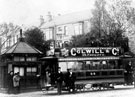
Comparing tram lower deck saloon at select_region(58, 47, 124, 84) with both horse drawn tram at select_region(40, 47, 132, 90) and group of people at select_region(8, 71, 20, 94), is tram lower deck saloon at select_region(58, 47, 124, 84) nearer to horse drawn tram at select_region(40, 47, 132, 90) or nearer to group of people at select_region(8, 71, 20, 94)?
horse drawn tram at select_region(40, 47, 132, 90)

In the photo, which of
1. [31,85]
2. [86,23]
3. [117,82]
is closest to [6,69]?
[31,85]

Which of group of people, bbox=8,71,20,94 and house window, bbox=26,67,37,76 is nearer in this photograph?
group of people, bbox=8,71,20,94

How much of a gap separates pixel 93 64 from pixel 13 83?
563cm

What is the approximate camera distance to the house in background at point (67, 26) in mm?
57031

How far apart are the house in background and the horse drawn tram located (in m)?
32.0

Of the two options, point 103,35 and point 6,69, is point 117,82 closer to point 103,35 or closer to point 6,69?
point 6,69

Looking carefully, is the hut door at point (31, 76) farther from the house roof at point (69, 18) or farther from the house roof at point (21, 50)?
the house roof at point (69, 18)

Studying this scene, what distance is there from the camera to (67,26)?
5981 cm

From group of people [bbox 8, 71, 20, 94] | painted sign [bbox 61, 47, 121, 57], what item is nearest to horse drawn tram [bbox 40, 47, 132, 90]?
painted sign [bbox 61, 47, 121, 57]

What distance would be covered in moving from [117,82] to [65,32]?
3796cm

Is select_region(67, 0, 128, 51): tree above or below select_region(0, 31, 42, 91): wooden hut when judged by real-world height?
above

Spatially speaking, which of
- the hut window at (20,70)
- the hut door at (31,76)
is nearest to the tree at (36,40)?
the hut door at (31,76)

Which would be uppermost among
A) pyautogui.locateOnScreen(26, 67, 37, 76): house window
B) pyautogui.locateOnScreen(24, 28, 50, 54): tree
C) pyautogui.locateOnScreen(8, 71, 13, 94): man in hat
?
pyautogui.locateOnScreen(24, 28, 50, 54): tree

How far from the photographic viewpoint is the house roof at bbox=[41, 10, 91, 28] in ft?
193
